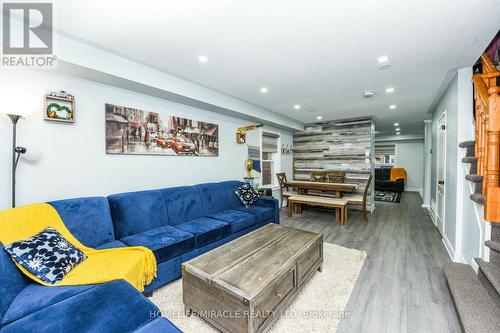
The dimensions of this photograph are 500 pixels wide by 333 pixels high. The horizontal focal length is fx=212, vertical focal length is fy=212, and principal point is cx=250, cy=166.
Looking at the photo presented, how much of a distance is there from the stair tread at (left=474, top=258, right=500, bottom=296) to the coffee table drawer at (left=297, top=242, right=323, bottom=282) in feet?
4.44

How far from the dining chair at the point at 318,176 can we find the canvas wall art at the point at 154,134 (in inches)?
125

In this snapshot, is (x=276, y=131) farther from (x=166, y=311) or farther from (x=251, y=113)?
(x=166, y=311)

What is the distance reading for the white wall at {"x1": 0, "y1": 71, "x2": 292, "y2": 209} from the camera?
2.02m

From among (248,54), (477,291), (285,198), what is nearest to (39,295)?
(248,54)

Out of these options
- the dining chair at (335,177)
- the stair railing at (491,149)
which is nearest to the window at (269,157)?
the dining chair at (335,177)

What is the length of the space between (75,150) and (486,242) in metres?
4.24

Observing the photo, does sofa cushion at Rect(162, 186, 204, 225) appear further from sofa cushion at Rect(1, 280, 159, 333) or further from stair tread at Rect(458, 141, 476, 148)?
stair tread at Rect(458, 141, 476, 148)

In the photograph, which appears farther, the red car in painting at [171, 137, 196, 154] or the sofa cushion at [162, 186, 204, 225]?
the red car in painting at [171, 137, 196, 154]

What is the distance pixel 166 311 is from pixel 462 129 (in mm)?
3906

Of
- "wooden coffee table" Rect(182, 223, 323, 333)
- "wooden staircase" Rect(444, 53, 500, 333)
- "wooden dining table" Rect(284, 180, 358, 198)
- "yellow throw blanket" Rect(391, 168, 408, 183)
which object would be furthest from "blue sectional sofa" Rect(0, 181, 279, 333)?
"yellow throw blanket" Rect(391, 168, 408, 183)

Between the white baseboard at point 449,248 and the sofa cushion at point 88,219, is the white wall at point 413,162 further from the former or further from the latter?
the sofa cushion at point 88,219

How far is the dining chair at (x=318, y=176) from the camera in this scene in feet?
19.1

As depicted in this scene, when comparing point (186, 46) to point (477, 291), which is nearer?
point (477, 291)

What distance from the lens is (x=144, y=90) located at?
287 centimetres
